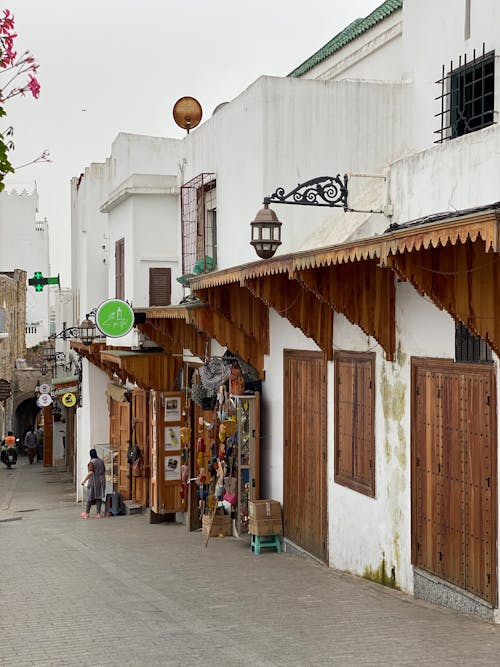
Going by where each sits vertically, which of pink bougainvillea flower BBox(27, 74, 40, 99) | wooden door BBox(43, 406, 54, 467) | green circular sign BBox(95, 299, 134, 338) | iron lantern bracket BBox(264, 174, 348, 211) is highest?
iron lantern bracket BBox(264, 174, 348, 211)

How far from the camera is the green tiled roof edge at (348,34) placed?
14.0 metres

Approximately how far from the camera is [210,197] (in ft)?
52.1

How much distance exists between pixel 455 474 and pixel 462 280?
174 cm

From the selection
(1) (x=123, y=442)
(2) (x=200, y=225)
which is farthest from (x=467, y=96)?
(1) (x=123, y=442)

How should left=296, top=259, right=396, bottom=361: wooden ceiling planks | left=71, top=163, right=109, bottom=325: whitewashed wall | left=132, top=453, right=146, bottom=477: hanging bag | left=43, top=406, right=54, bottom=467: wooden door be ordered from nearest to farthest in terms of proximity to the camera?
left=296, top=259, right=396, bottom=361: wooden ceiling planks, left=132, top=453, right=146, bottom=477: hanging bag, left=71, top=163, right=109, bottom=325: whitewashed wall, left=43, top=406, right=54, bottom=467: wooden door

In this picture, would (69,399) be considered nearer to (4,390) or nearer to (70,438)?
(70,438)

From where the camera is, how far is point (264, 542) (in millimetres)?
12781

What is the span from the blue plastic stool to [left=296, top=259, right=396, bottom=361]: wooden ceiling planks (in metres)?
4.01

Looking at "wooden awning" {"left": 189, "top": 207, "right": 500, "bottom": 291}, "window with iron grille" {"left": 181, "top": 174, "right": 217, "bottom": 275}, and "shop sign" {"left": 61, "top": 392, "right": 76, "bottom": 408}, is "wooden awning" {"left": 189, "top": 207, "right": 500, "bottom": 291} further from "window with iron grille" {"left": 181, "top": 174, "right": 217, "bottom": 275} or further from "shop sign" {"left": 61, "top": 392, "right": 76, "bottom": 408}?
"shop sign" {"left": 61, "top": 392, "right": 76, "bottom": 408}

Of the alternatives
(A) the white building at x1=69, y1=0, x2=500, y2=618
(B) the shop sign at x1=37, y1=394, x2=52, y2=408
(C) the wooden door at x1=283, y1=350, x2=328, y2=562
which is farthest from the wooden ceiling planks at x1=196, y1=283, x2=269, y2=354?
(B) the shop sign at x1=37, y1=394, x2=52, y2=408

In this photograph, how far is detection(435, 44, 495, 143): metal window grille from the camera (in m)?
10.8

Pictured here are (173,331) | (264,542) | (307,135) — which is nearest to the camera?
(264,542)

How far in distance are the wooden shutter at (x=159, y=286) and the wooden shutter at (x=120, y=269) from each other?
1.17 meters

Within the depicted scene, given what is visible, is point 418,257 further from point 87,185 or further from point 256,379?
point 87,185
